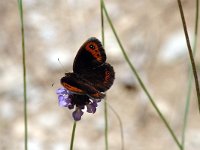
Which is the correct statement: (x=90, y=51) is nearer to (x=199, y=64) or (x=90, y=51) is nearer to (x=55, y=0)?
(x=199, y=64)

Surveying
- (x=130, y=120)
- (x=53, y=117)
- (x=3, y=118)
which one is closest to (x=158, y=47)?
(x=130, y=120)

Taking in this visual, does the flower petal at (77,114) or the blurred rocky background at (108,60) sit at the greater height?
the blurred rocky background at (108,60)

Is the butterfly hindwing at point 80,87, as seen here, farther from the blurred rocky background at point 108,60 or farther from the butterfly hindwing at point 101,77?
the blurred rocky background at point 108,60

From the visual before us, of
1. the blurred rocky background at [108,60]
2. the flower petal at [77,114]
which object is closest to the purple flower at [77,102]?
the flower petal at [77,114]

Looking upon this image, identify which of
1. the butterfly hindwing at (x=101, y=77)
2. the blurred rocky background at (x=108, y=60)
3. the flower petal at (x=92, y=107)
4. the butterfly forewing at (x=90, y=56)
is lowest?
the flower petal at (x=92, y=107)

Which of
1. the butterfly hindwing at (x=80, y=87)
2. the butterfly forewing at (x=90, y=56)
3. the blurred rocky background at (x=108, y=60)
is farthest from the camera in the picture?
the blurred rocky background at (x=108, y=60)

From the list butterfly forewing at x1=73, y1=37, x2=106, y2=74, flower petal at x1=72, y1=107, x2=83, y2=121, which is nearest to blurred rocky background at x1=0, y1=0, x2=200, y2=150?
butterfly forewing at x1=73, y1=37, x2=106, y2=74

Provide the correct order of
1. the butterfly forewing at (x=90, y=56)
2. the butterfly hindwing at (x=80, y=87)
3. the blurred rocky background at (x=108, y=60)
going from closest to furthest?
the butterfly hindwing at (x=80, y=87)
the butterfly forewing at (x=90, y=56)
the blurred rocky background at (x=108, y=60)
